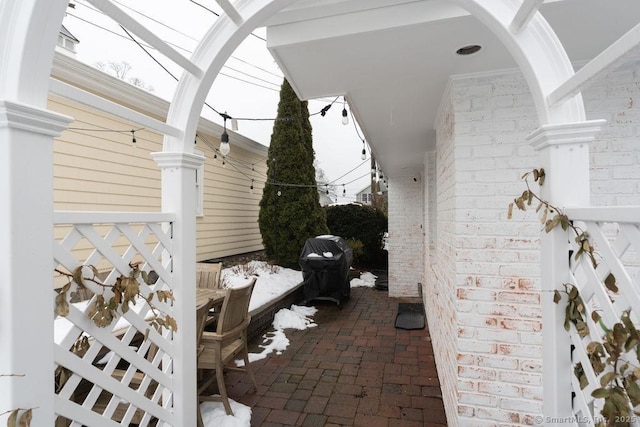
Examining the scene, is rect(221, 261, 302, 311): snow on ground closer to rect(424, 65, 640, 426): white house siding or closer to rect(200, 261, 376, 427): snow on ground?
rect(200, 261, 376, 427): snow on ground

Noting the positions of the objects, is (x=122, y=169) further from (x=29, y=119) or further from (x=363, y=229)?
(x=363, y=229)

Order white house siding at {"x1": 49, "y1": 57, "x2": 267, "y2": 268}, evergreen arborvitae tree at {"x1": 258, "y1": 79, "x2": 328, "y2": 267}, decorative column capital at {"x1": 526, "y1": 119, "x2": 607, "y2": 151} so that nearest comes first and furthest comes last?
1. decorative column capital at {"x1": 526, "y1": 119, "x2": 607, "y2": 151}
2. white house siding at {"x1": 49, "y1": 57, "x2": 267, "y2": 268}
3. evergreen arborvitae tree at {"x1": 258, "y1": 79, "x2": 328, "y2": 267}

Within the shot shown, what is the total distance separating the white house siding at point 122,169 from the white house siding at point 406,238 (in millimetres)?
3658

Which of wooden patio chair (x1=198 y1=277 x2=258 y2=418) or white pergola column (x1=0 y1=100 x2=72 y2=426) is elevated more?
white pergola column (x1=0 y1=100 x2=72 y2=426)

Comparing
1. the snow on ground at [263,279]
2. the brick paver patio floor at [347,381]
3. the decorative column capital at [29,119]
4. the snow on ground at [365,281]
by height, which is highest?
the decorative column capital at [29,119]

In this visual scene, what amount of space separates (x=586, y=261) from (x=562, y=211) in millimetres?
204

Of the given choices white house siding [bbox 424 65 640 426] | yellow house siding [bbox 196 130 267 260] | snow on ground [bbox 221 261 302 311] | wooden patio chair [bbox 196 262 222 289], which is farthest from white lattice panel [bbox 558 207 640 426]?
yellow house siding [bbox 196 130 267 260]

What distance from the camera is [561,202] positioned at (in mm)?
1232

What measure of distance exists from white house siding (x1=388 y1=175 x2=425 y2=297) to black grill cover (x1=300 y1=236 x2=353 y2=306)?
127 cm

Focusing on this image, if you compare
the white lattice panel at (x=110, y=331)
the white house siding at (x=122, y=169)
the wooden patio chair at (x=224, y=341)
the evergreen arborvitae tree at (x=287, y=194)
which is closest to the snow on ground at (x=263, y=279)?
the evergreen arborvitae tree at (x=287, y=194)

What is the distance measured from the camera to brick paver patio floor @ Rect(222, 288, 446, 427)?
8.76 ft

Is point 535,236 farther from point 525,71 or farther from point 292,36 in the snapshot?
point 292,36

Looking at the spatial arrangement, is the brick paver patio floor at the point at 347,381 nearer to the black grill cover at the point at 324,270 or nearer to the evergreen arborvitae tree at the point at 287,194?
the black grill cover at the point at 324,270

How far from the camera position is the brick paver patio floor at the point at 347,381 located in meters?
2.67
